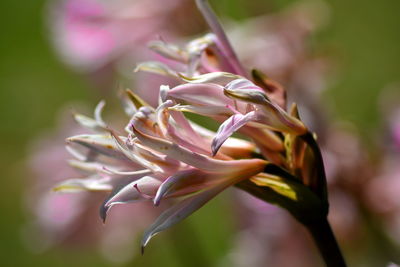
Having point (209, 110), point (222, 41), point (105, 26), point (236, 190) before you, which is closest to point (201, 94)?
point (209, 110)

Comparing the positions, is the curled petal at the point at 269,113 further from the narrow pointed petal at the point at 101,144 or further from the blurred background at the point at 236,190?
the blurred background at the point at 236,190

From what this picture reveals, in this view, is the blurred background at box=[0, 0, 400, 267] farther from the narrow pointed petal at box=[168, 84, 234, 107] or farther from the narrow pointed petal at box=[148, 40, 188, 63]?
A: the narrow pointed petal at box=[168, 84, 234, 107]

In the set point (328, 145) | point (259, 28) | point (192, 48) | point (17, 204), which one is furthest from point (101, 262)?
point (192, 48)

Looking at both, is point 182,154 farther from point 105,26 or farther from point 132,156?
point 105,26

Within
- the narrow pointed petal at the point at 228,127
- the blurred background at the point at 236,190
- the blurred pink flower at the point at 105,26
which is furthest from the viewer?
the blurred pink flower at the point at 105,26

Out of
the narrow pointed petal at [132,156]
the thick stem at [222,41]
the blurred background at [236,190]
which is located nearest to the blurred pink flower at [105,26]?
the blurred background at [236,190]

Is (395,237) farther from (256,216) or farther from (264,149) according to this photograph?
(264,149)

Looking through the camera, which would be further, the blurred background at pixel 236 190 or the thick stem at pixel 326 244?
the blurred background at pixel 236 190
